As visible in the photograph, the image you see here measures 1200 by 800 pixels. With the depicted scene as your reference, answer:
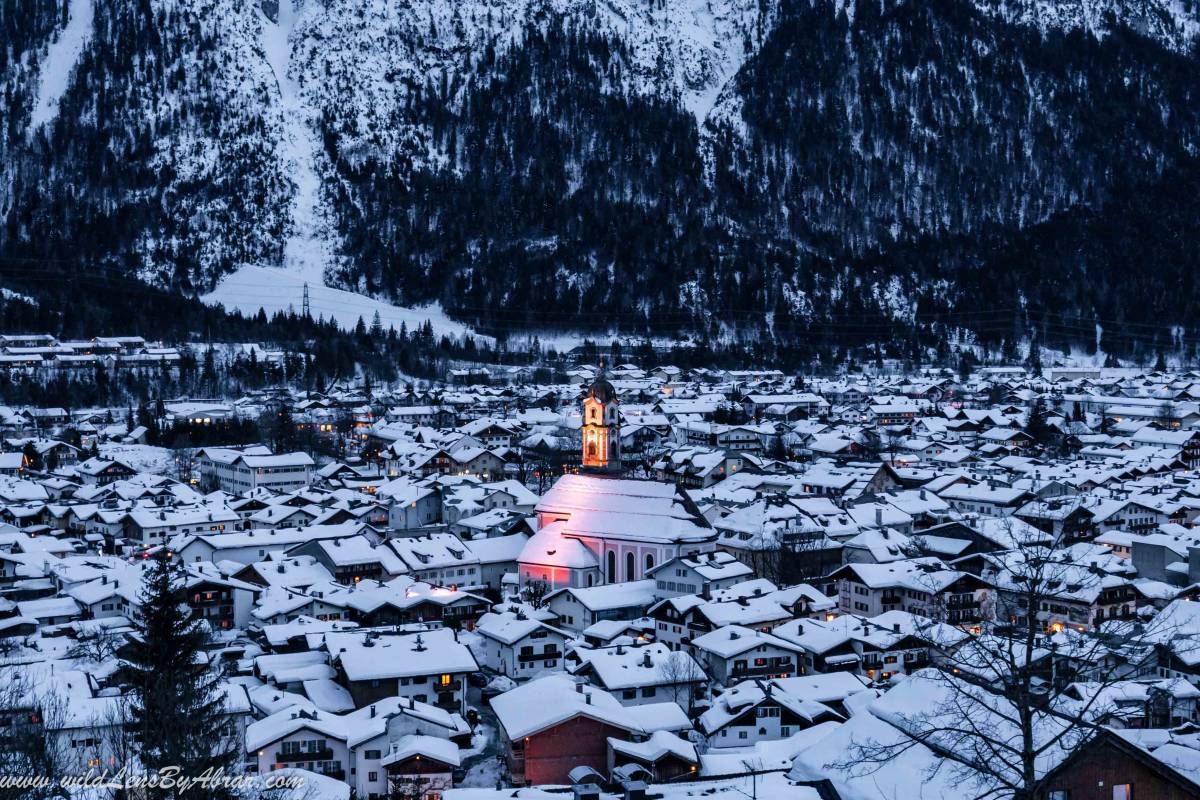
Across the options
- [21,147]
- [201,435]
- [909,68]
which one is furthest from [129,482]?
[909,68]

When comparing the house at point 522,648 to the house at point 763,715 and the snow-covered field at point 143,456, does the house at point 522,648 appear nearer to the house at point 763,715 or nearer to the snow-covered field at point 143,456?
the house at point 763,715

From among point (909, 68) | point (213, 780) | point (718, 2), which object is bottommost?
point (213, 780)

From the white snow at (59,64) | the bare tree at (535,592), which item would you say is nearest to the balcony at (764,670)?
the bare tree at (535,592)

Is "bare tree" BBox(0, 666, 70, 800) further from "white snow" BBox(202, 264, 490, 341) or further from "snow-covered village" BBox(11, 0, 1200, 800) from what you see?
"white snow" BBox(202, 264, 490, 341)

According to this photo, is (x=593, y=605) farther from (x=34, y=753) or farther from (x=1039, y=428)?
(x=1039, y=428)

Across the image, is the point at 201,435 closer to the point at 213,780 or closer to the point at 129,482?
the point at 129,482

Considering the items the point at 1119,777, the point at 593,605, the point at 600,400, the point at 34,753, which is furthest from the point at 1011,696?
the point at 600,400
